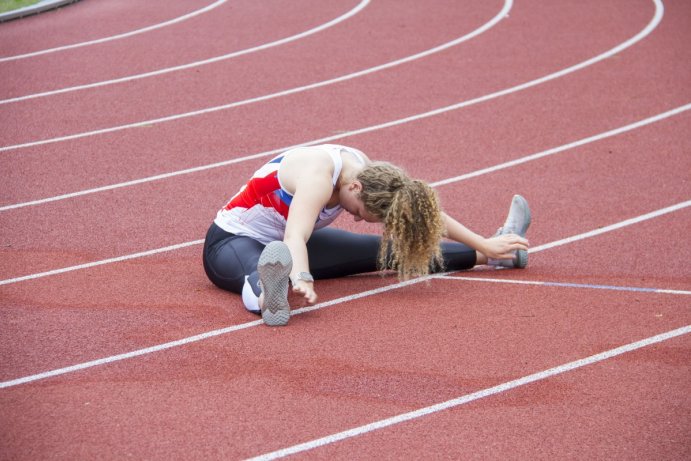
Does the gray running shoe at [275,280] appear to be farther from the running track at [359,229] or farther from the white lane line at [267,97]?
the white lane line at [267,97]

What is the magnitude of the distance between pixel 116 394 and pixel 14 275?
5.87 ft

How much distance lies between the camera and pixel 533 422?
388 cm

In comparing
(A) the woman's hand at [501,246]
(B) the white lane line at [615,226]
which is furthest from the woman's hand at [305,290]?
(B) the white lane line at [615,226]

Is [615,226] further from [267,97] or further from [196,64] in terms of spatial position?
[196,64]

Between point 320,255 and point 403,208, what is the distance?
77 centimetres

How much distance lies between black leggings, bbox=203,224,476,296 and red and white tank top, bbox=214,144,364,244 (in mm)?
55

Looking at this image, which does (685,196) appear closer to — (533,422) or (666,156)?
(666,156)

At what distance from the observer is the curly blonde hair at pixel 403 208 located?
15.8 ft

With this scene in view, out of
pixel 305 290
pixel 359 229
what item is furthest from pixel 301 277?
pixel 359 229

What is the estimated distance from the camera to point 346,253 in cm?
544

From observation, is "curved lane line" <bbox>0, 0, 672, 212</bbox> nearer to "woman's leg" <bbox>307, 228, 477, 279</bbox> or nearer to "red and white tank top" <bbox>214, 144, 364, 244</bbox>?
"red and white tank top" <bbox>214, 144, 364, 244</bbox>

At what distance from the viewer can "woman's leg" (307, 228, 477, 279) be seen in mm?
5391

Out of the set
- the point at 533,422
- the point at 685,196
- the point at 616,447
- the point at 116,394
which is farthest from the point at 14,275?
the point at 685,196

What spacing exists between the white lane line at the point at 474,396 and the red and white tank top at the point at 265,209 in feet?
4.66
